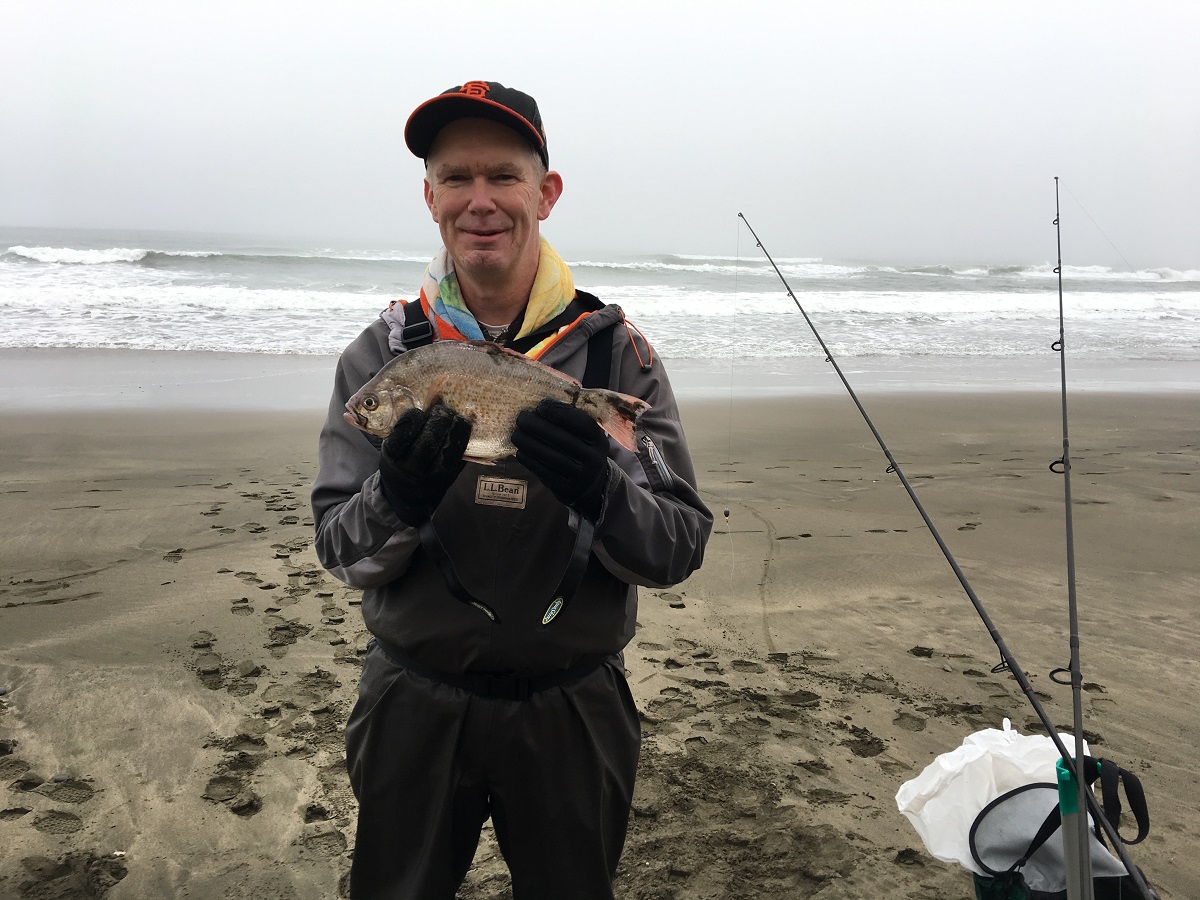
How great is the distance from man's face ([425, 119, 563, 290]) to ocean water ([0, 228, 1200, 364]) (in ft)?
45.8

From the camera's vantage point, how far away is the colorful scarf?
2.00 metres

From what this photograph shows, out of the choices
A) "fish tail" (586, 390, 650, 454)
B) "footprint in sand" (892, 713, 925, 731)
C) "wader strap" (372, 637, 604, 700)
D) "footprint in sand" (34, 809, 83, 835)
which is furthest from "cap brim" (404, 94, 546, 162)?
"footprint in sand" (892, 713, 925, 731)

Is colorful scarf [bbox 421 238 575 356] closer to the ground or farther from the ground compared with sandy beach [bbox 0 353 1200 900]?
farther from the ground

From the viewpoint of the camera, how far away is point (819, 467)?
877 centimetres

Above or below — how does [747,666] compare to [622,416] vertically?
below

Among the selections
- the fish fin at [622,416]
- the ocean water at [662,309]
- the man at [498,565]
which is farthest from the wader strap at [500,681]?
the ocean water at [662,309]

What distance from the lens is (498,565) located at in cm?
186

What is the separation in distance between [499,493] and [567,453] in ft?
0.66

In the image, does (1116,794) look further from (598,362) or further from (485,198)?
(485,198)

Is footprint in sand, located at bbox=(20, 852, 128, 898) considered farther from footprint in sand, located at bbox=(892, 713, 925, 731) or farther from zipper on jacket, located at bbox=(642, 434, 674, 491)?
footprint in sand, located at bbox=(892, 713, 925, 731)

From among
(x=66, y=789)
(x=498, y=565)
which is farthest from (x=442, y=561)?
(x=66, y=789)

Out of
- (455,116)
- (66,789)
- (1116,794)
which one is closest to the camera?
(455,116)

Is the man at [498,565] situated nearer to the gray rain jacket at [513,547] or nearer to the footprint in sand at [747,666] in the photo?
the gray rain jacket at [513,547]

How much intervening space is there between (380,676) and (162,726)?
2382 millimetres
